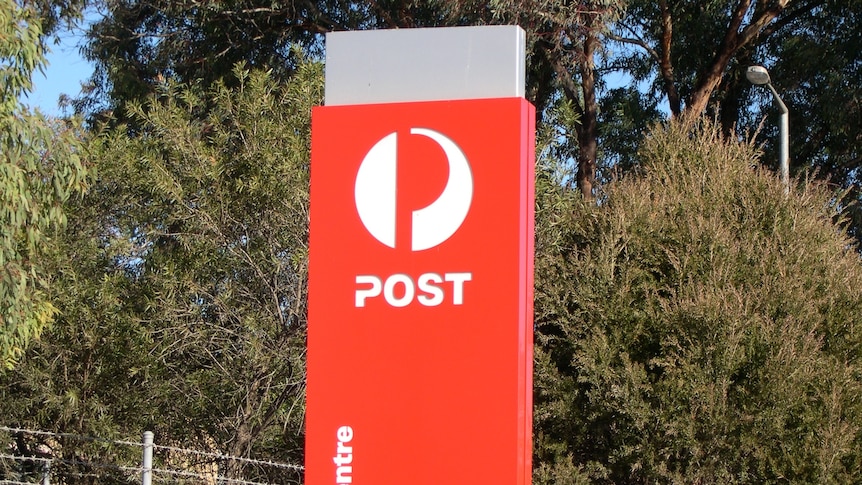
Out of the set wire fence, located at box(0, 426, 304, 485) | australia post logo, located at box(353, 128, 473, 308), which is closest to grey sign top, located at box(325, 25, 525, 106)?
australia post logo, located at box(353, 128, 473, 308)

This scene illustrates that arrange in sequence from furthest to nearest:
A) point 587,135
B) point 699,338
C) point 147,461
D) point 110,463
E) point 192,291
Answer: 1. point 587,135
2. point 110,463
3. point 192,291
4. point 699,338
5. point 147,461

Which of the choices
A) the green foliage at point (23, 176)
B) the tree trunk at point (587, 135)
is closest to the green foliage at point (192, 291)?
the green foliage at point (23, 176)

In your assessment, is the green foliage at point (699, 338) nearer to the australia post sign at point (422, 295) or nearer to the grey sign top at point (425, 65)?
the australia post sign at point (422, 295)

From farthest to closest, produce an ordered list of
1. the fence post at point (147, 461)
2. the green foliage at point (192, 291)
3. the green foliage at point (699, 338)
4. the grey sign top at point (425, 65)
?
the green foliage at point (192, 291) < the green foliage at point (699, 338) < the fence post at point (147, 461) < the grey sign top at point (425, 65)

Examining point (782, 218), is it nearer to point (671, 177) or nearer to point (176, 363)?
point (671, 177)

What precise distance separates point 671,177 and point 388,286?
322 inches

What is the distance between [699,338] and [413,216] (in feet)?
20.6

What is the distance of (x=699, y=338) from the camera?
437 inches

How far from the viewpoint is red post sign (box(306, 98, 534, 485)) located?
543 centimetres

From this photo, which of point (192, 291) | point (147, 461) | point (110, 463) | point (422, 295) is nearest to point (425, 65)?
point (422, 295)

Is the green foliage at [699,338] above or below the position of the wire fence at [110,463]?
above

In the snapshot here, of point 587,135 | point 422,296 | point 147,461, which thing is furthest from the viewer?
point 587,135

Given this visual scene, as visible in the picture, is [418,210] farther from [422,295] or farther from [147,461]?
[147,461]

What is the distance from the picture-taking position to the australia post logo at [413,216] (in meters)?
5.52
